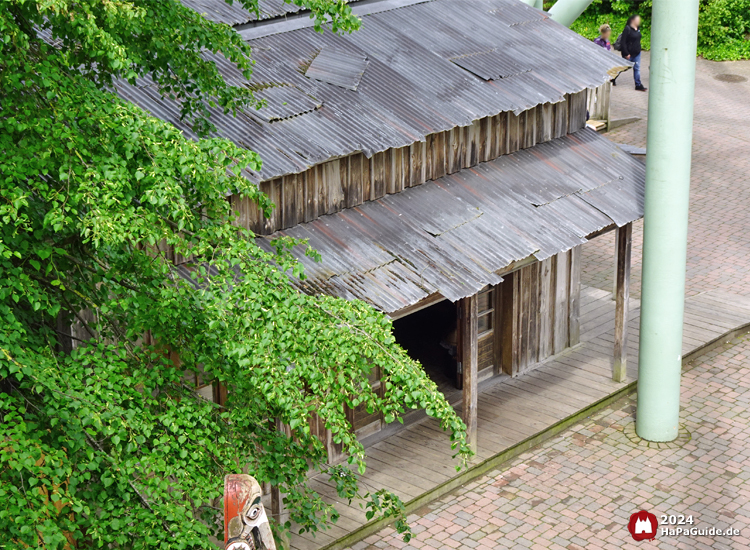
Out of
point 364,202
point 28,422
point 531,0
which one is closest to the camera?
point 28,422

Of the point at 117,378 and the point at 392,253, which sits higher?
the point at 117,378

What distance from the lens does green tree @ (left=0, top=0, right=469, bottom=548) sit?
658 cm

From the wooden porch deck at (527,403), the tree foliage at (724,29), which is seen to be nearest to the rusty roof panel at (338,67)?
the wooden porch deck at (527,403)

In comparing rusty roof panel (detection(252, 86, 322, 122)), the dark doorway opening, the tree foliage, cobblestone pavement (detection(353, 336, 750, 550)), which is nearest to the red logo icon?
cobblestone pavement (detection(353, 336, 750, 550))

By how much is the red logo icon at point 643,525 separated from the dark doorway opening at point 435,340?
373cm

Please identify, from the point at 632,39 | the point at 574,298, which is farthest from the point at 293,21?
the point at 632,39

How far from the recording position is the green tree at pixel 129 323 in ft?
21.6

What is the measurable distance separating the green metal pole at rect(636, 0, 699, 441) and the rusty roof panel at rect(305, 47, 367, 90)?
3542 mm

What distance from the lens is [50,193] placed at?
6605 mm

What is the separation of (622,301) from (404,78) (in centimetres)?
462

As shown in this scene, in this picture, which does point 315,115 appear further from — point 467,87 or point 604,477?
point 604,477

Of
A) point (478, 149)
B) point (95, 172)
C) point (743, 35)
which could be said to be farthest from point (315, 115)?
point (743, 35)

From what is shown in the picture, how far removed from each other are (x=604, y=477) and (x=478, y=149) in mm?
4451

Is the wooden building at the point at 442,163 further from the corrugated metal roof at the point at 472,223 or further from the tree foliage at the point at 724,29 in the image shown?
the tree foliage at the point at 724,29
